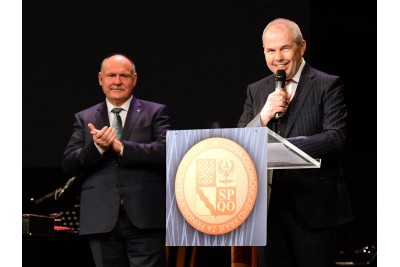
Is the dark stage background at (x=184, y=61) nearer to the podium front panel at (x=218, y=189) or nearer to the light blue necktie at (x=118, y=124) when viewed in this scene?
the light blue necktie at (x=118, y=124)

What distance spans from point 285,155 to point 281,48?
1.80 ft

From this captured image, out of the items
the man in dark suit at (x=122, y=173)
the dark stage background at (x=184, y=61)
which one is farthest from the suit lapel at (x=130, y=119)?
the dark stage background at (x=184, y=61)

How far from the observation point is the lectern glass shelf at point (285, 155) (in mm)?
2842

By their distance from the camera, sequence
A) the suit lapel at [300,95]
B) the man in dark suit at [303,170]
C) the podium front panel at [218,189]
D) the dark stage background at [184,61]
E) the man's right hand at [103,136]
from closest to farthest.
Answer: the podium front panel at [218,189], the man in dark suit at [303,170], the suit lapel at [300,95], the man's right hand at [103,136], the dark stage background at [184,61]

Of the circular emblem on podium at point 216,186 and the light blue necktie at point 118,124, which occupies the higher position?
the light blue necktie at point 118,124

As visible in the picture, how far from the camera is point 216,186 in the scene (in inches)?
111

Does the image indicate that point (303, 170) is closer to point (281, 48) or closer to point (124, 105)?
point (281, 48)

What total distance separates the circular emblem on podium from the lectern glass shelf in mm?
132

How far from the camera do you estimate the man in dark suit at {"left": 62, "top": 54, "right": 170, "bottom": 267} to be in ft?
12.1

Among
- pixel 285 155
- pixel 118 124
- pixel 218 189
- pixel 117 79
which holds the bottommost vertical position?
pixel 218 189

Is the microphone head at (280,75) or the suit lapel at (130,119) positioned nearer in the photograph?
the microphone head at (280,75)

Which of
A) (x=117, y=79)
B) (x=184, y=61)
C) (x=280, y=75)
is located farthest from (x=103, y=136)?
(x=184, y=61)

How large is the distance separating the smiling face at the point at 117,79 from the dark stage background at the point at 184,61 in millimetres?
1419
